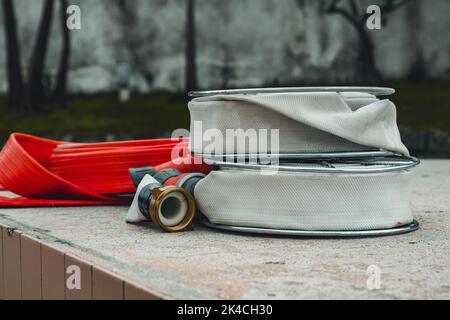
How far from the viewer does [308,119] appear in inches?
89.9

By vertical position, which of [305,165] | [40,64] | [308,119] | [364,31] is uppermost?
[364,31]

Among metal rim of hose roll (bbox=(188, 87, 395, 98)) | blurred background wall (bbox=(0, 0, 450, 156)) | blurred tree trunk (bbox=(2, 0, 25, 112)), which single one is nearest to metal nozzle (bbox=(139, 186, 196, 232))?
metal rim of hose roll (bbox=(188, 87, 395, 98))

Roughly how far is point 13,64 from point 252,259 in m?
6.90

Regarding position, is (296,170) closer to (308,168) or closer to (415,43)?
(308,168)

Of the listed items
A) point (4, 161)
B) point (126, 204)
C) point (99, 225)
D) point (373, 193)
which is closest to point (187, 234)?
point (99, 225)

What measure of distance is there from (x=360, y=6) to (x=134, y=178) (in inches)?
235

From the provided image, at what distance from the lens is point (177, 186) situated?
2445mm

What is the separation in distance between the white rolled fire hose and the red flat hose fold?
27.7 inches

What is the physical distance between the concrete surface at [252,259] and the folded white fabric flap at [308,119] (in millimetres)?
333

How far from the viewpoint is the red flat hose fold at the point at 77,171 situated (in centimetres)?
298

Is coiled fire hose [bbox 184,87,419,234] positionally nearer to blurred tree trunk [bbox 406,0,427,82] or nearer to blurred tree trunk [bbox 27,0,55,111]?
blurred tree trunk [bbox 406,0,427,82]

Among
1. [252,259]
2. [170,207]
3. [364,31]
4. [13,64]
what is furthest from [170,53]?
[252,259]
